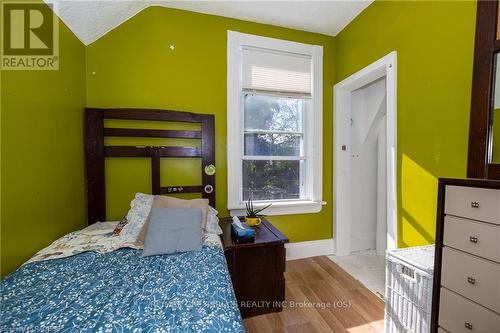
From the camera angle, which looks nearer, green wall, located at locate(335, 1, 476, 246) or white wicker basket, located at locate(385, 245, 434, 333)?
white wicker basket, located at locate(385, 245, 434, 333)

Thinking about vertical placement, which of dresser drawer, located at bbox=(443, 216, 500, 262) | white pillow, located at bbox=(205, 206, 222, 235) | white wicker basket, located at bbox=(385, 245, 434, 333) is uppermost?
dresser drawer, located at bbox=(443, 216, 500, 262)

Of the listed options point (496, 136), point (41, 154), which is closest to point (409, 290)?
point (496, 136)

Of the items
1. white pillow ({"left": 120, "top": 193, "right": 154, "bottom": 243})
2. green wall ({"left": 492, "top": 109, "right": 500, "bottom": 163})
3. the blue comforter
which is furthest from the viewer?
white pillow ({"left": 120, "top": 193, "right": 154, "bottom": 243})

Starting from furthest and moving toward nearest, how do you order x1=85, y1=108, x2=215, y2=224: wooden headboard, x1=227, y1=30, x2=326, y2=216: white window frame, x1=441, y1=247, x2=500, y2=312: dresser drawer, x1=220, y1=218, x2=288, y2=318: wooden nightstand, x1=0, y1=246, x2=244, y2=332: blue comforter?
1. x1=227, y1=30, x2=326, y2=216: white window frame
2. x1=85, y1=108, x2=215, y2=224: wooden headboard
3. x1=220, y1=218, x2=288, y2=318: wooden nightstand
4. x1=441, y1=247, x2=500, y2=312: dresser drawer
5. x1=0, y1=246, x2=244, y2=332: blue comforter

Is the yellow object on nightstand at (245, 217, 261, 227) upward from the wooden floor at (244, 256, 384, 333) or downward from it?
upward

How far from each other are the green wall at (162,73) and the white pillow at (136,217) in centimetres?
43

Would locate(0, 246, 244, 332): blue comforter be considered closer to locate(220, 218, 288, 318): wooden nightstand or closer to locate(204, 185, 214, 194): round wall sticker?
locate(220, 218, 288, 318): wooden nightstand

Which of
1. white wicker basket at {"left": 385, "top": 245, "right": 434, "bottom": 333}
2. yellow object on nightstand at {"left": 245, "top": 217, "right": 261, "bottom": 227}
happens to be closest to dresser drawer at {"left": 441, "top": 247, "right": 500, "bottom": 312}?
white wicker basket at {"left": 385, "top": 245, "right": 434, "bottom": 333}

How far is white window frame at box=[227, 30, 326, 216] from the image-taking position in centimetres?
246

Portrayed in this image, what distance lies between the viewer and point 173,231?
1597mm

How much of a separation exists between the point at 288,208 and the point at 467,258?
5.52 ft

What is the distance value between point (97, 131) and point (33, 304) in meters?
Answer: 1.54

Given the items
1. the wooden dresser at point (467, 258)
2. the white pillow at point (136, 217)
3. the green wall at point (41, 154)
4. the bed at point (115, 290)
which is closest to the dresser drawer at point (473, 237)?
the wooden dresser at point (467, 258)

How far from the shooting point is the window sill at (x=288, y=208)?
99.3 inches
